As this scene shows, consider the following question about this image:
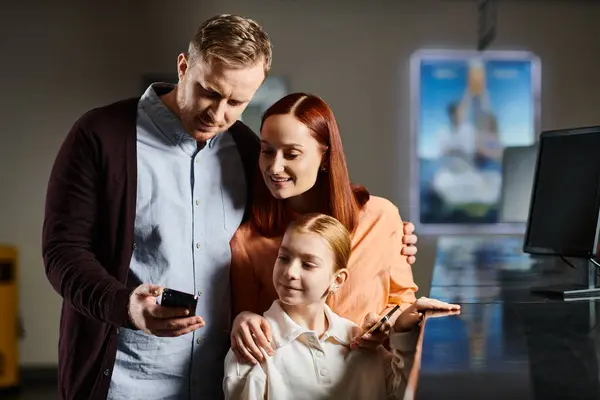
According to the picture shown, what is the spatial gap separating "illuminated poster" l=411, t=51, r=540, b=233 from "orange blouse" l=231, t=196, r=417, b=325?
5228mm

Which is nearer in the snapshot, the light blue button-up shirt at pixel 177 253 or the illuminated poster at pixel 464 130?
→ the light blue button-up shirt at pixel 177 253

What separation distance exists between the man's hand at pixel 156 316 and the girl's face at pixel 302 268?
31 centimetres

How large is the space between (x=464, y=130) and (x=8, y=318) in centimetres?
432

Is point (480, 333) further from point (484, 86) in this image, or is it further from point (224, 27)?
point (484, 86)

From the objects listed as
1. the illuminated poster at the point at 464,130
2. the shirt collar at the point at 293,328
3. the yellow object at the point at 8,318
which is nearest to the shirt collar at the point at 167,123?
the shirt collar at the point at 293,328

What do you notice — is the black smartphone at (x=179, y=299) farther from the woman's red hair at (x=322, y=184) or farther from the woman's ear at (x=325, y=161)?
the woman's ear at (x=325, y=161)

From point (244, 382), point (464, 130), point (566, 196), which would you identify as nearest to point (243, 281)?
point (244, 382)

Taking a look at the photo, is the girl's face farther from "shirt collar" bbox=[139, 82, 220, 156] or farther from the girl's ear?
"shirt collar" bbox=[139, 82, 220, 156]

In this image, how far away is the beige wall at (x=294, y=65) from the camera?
7.19 meters

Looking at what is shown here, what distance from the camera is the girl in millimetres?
1849

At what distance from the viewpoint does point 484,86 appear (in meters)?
7.43

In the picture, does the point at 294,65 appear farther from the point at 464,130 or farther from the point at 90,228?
the point at 90,228

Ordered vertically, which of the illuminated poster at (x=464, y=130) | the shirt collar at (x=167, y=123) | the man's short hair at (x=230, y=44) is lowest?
the illuminated poster at (x=464, y=130)

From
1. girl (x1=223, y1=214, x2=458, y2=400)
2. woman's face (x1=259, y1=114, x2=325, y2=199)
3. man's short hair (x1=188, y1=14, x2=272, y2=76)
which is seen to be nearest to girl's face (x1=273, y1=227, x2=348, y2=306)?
girl (x1=223, y1=214, x2=458, y2=400)
